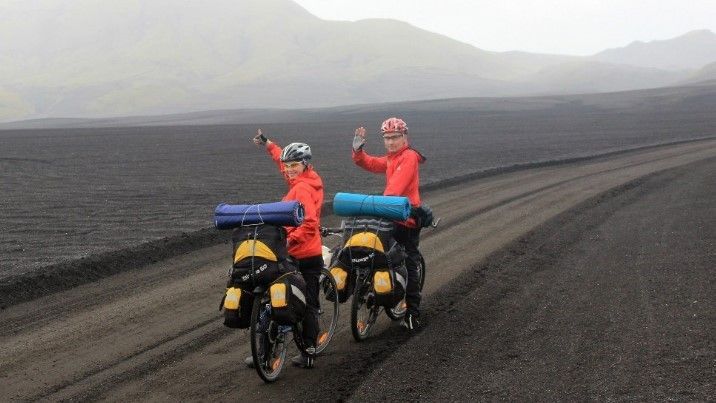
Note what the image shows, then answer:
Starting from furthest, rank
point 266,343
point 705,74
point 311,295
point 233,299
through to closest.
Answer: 1. point 705,74
2. point 311,295
3. point 266,343
4. point 233,299

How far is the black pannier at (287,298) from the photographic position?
6582 mm

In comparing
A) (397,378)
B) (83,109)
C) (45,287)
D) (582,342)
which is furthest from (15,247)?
(83,109)

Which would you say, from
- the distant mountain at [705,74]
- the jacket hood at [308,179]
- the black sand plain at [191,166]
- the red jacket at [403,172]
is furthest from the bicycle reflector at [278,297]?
the distant mountain at [705,74]

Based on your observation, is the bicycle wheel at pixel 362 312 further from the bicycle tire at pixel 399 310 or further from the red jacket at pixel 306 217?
the red jacket at pixel 306 217

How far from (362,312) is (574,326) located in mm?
2289

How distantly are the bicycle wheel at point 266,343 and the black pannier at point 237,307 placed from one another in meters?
0.09

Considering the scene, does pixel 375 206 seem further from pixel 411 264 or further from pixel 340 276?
pixel 411 264

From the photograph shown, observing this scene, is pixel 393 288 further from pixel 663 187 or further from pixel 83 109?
pixel 83 109

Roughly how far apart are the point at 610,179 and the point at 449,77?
577ft

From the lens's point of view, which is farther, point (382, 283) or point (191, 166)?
point (191, 166)

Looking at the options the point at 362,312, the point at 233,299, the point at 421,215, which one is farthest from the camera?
the point at 421,215

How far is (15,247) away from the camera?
13562 millimetres

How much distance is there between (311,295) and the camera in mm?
7312

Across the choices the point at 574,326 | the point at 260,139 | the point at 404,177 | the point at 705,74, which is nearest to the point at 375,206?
the point at 404,177
